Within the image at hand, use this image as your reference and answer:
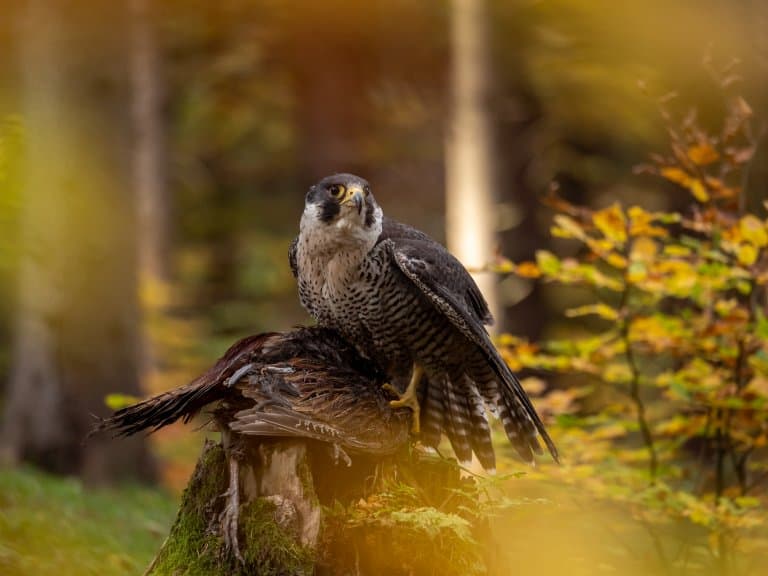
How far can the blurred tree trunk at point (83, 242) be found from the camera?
877 centimetres

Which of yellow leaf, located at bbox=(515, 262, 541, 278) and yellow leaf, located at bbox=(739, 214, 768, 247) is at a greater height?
yellow leaf, located at bbox=(739, 214, 768, 247)

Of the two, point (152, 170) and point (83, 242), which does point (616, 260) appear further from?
point (152, 170)

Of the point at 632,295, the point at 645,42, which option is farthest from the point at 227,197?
the point at 632,295

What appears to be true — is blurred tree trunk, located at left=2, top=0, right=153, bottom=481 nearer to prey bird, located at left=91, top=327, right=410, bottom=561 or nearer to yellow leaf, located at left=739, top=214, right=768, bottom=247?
prey bird, located at left=91, top=327, right=410, bottom=561

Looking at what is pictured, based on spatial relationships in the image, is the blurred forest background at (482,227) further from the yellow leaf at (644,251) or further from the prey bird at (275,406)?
the prey bird at (275,406)

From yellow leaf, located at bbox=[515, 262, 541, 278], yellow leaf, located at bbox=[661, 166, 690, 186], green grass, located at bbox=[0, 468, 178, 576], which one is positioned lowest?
green grass, located at bbox=[0, 468, 178, 576]

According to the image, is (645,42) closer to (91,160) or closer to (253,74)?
(91,160)

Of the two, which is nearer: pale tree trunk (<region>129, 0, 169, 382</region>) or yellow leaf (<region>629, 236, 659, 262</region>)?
yellow leaf (<region>629, 236, 659, 262</region>)

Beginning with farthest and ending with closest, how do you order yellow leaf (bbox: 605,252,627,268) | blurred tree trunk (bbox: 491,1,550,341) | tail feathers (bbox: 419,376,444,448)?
blurred tree trunk (bbox: 491,1,550,341) < yellow leaf (bbox: 605,252,627,268) < tail feathers (bbox: 419,376,444,448)

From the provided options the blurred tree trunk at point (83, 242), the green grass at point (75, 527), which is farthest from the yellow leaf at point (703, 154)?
the blurred tree trunk at point (83, 242)

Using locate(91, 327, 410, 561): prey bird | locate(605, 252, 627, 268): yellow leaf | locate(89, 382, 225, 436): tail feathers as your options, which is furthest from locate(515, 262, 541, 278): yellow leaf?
locate(89, 382, 225, 436): tail feathers

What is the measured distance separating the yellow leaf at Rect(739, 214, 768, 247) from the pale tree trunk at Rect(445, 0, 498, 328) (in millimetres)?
3252

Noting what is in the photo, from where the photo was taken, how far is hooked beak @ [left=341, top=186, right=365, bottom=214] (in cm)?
411

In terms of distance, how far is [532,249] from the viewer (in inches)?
406
